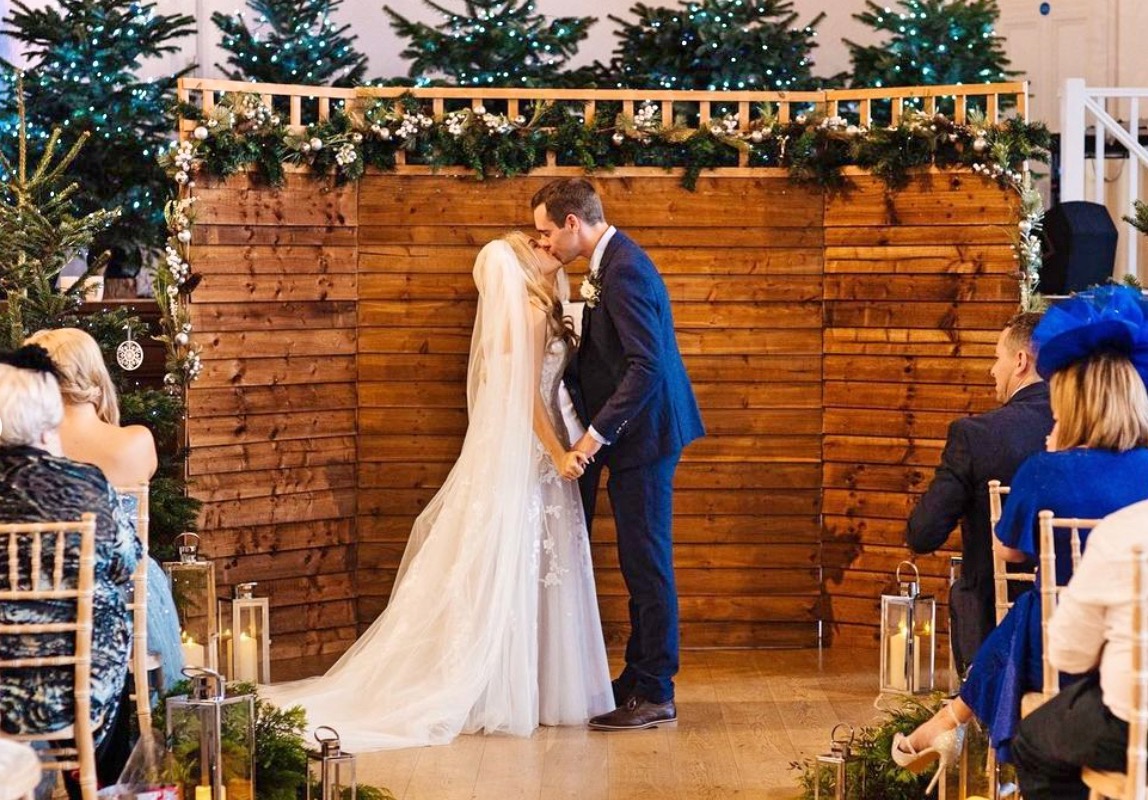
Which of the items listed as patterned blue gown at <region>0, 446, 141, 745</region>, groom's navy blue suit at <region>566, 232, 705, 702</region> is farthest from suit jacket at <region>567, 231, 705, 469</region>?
patterned blue gown at <region>0, 446, 141, 745</region>

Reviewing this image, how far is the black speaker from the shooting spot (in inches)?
272

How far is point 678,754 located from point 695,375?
2081 mm

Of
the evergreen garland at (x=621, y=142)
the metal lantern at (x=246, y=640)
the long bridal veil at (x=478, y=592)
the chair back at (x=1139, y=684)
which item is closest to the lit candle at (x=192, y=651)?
the metal lantern at (x=246, y=640)

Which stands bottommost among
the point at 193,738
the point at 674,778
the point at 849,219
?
the point at 674,778

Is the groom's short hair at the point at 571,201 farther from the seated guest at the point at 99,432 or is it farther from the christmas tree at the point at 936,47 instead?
the christmas tree at the point at 936,47

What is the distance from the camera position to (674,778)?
5000mm

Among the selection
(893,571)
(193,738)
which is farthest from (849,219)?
(193,738)

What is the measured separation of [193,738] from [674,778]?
67.5 inches

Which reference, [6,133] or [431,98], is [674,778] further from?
[6,133]

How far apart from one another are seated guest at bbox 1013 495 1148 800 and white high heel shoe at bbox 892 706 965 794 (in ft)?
Answer: 2.22

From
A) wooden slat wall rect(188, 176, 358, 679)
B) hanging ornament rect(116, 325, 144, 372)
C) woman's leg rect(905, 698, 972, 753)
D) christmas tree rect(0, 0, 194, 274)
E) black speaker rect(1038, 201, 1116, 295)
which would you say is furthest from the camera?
christmas tree rect(0, 0, 194, 274)

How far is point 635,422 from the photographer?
18.2 feet

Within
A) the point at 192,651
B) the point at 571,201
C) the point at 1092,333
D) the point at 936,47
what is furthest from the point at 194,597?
the point at 936,47

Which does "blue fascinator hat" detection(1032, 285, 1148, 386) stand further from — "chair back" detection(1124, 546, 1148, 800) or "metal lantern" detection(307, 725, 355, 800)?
"metal lantern" detection(307, 725, 355, 800)
